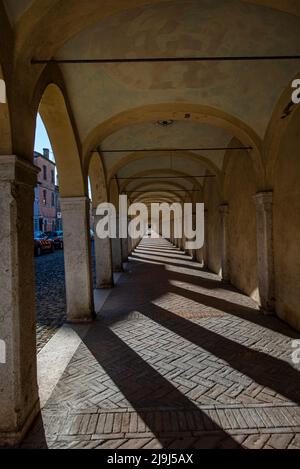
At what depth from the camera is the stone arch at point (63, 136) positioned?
4.92 metres

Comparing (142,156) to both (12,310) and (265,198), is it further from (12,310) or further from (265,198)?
(12,310)

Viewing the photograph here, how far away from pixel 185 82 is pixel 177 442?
583cm

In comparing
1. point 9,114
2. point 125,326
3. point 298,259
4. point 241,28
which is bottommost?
point 125,326

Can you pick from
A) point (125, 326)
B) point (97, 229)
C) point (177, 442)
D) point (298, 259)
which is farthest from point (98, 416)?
point (97, 229)

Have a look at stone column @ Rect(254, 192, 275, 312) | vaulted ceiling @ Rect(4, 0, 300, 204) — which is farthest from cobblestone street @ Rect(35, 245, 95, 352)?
stone column @ Rect(254, 192, 275, 312)

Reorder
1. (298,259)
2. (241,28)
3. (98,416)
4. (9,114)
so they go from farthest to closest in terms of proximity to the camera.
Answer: (298,259), (241,28), (98,416), (9,114)

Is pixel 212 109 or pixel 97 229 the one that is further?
pixel 97 229

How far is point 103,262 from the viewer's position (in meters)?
10.1

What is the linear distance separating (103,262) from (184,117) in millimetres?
5531

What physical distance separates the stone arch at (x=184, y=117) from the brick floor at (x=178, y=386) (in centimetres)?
367

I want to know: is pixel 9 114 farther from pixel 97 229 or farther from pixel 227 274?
pixel 227 274

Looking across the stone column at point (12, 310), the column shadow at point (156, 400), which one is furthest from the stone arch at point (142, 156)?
the stone column at point (12, 310)

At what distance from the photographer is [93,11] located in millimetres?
3375

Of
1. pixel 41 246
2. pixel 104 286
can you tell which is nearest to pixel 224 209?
pixel 104 286
